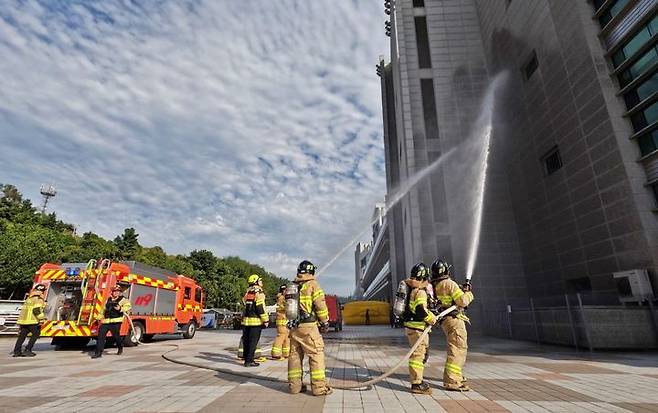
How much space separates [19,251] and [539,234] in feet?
130

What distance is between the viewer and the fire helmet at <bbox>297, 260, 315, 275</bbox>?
19.3 feet

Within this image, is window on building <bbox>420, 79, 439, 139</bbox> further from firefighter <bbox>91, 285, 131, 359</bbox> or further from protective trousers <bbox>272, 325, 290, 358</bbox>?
firefighter <bbox>91, 285, 131, 359</bbox>

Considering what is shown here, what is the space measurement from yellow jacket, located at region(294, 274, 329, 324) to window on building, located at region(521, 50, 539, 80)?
71.6ft

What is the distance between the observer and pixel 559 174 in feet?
59.2

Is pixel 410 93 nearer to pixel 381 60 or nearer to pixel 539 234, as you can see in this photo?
pixel 539 234

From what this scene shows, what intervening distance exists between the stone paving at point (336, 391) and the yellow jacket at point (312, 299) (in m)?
1.22

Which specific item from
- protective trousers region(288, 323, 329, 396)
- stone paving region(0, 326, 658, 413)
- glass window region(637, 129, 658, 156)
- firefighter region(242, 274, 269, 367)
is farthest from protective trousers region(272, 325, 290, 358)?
glass window region(637, 129, 658, 156)

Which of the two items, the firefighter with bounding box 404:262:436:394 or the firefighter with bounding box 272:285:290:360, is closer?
the firefighter with bounding box 404:262:436:394

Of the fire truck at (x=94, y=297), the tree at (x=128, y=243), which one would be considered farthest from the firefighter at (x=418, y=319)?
the tree at (x=128, y=243)

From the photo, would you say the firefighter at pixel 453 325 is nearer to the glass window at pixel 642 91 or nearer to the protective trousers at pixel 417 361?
the protective trousers at pixel 417 361

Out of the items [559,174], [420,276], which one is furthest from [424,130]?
[420,276]

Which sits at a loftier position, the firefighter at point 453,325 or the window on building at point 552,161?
the window on building at point 552,161

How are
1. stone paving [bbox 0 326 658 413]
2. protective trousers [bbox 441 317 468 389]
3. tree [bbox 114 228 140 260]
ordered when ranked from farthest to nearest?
tree [bbox 114 228 140 260] < protective trousers [bbox 441 317 468 389] < stone paving [bbox 0 326 658 413]

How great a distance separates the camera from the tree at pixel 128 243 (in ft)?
175
